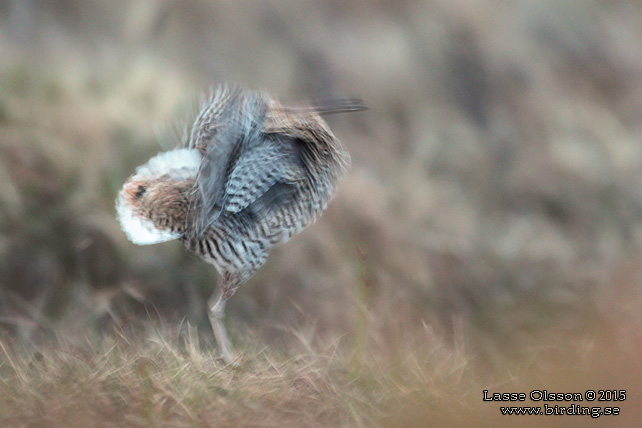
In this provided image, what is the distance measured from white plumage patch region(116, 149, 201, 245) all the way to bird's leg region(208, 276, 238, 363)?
0.65 feet

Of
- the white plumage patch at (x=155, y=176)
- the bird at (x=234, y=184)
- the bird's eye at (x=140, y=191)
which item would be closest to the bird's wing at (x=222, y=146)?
the bird at (x=234, y=184)

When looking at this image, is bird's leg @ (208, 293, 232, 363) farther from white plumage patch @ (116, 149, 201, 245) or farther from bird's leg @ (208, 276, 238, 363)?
white plumage patch @ (116, 149, 201, 245)

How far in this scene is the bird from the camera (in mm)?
1749

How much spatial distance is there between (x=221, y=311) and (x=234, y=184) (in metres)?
0.42

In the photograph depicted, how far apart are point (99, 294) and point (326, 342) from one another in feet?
3.29

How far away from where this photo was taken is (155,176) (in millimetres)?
1988

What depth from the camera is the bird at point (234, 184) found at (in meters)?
1.75

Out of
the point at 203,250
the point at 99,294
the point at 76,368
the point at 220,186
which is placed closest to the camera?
the point at 76,368

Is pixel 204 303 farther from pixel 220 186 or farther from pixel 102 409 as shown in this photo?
pixel 102 409

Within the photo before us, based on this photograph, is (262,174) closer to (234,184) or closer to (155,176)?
(234,184)

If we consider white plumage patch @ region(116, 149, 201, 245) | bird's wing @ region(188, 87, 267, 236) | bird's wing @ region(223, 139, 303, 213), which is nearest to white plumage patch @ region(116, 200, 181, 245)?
white plumage patch @ region(116, 149, 201, 245)

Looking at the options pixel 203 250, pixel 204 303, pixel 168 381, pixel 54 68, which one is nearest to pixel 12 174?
pixel 54 68

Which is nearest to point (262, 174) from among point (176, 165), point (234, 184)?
point (234, 184)

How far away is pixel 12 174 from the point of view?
2574mm
